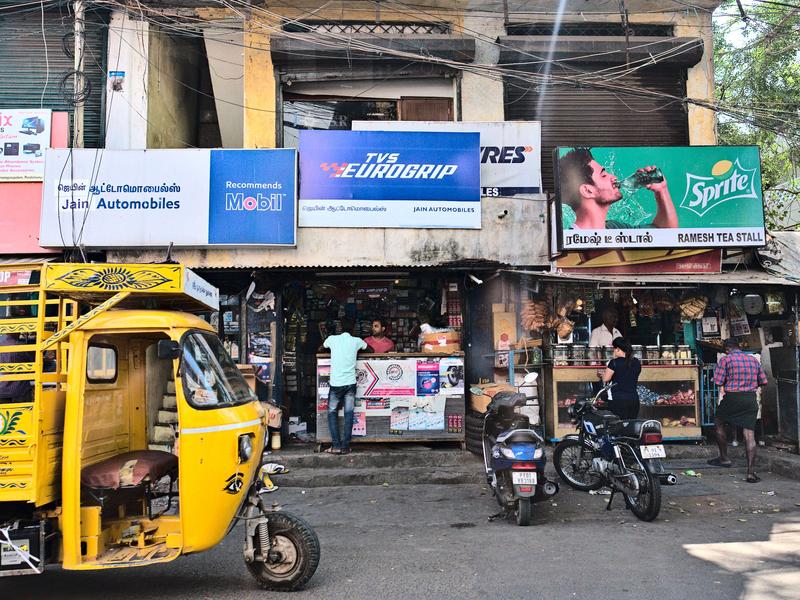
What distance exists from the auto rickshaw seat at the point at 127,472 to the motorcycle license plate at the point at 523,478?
3.21 m

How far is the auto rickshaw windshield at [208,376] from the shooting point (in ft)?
14.4

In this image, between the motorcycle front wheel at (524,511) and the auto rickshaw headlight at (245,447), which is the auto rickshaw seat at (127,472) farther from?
the motorcycle front wheel at (524,511)

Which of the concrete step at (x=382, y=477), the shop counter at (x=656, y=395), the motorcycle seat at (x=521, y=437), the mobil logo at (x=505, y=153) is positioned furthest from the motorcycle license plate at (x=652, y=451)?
the mobil logo at (x=505, y=153)

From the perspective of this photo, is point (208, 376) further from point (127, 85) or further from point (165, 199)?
point (127, 85)

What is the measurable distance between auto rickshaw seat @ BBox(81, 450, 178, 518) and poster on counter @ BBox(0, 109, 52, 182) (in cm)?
647

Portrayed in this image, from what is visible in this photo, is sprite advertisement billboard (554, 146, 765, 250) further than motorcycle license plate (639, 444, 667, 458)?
Yes

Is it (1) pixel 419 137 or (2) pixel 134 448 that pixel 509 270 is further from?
(2) pixel 134 448

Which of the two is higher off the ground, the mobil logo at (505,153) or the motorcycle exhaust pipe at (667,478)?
the mobil logo at (505,153)

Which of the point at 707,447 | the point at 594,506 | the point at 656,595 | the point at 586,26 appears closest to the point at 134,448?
the point at 656,595

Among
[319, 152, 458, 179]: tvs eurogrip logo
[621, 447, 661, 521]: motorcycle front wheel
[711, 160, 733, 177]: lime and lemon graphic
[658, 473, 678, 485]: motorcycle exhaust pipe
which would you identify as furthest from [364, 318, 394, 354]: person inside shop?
[711, 160, 733, 177]: lime and lemon graphic

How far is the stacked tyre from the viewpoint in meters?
8.66

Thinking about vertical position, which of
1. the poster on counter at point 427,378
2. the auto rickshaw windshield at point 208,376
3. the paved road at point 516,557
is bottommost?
the paved road at point 516,557

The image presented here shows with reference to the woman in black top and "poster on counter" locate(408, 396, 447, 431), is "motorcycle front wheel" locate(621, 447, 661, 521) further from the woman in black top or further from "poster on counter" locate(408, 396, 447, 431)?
"poster on counter" locate(408, 396, 447, 431)

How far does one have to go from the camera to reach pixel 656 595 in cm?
443
